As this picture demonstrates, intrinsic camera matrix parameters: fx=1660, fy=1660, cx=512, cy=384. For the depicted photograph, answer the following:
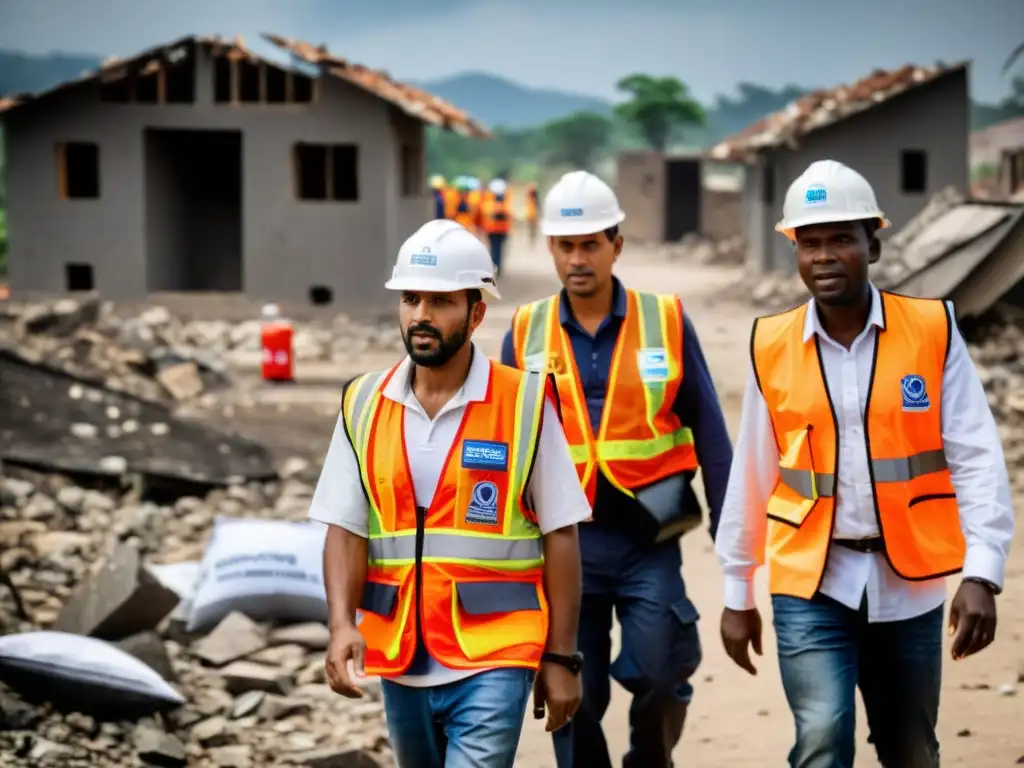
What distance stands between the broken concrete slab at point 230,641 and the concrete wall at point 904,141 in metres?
21.7

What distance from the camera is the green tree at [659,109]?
82125 mm

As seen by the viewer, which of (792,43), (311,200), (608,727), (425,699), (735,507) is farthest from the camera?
(792,43)

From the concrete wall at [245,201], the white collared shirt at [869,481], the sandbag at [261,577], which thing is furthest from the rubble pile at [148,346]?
the white collared shirt at [869,481]

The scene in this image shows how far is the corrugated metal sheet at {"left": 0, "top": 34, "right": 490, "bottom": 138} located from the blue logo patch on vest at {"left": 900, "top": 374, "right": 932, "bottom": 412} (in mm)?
19687

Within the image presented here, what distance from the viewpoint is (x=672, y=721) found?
5297 mm

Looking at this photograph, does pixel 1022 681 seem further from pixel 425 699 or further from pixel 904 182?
pixel 904 182

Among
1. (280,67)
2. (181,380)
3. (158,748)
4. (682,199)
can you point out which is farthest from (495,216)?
(158,748)

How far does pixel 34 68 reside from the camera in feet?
545

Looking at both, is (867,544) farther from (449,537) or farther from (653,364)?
(653,364)

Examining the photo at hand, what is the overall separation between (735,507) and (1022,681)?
3.36m

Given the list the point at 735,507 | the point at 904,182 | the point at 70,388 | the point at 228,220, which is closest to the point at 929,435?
the point at 735,507

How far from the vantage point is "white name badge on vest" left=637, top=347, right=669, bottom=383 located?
5262 mm

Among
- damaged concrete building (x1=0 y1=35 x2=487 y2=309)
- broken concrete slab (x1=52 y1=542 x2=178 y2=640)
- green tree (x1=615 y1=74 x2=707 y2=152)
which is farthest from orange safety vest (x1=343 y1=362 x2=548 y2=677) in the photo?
green tree (x1=615 y1=74 x2=707 y2=152)

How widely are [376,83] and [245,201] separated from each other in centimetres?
259
